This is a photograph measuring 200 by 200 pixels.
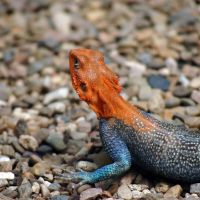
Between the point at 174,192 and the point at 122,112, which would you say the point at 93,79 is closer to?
the point at 122,112

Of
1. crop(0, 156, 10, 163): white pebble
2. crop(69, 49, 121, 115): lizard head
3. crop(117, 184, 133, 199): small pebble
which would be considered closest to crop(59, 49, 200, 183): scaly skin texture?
crop(69, 49, 121, 115): lizard head

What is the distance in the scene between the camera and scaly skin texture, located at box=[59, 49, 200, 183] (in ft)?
17.6

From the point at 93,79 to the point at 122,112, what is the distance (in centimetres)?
42

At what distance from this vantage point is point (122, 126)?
18.2ft

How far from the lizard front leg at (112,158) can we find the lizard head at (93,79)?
22 cm

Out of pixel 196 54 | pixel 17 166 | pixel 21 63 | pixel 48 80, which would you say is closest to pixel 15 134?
pixel 17 166

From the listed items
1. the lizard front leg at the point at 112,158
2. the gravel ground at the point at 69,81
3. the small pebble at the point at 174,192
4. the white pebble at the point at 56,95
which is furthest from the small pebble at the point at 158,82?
the small pebble at the point at 174,192

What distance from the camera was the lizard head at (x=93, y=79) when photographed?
5.57 m

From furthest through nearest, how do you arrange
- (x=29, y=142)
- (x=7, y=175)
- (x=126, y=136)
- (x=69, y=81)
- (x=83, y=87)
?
(x=69, y=81)
(x=29, y=142)
(x=7, y=175)
(x=83, y=87)
(x=126, y=136)

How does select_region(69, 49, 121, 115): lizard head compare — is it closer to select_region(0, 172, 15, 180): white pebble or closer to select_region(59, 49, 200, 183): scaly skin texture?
select_region(59, 49, 200, 183): scaly skin texture

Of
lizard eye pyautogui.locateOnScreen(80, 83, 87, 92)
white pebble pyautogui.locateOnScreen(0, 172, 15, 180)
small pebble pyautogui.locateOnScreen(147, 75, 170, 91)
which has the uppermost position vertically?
lizard eye pyautogui.locateOnScreen(80, 83, 87, 92)

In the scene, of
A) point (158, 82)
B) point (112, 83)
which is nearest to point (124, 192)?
point (112, 83)

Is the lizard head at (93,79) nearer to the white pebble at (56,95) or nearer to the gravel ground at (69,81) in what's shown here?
the gravel ground at (69,81)

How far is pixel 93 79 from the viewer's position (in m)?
5.60
